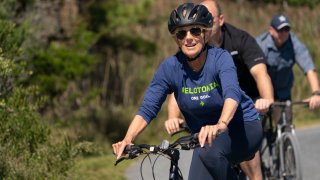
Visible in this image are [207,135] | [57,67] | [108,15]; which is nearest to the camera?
[207,135]

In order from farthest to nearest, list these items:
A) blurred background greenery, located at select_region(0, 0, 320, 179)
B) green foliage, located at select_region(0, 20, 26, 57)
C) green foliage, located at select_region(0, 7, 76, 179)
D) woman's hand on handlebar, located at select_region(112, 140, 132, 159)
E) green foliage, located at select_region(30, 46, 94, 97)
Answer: green foliage, located at select_region(30, 46, 94, 97), green foliage, located at select_region(0, 20, 26, 57), blurred background greenery, located at select_region(0, 0, 320, 179), green foliage, located at select_region(0, 7, 76, 179), woman's hand on handlebar, located at select_region(112, 140, 132, 159)

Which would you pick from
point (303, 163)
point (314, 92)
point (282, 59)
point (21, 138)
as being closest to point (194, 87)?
point (21, 138)

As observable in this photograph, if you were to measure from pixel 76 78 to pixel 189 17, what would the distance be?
796cm

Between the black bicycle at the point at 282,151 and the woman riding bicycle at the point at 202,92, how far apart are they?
2626 mm

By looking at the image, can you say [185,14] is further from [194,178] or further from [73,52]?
[73,52]

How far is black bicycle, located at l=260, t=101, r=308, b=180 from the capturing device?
27.7 feet

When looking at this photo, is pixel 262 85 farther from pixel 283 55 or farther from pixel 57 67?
pixel 57 67

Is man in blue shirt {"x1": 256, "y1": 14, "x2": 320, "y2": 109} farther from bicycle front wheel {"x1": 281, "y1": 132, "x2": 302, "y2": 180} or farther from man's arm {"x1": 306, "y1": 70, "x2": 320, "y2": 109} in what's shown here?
bicycle front wheel {"x1": 281, "y1": 132, "x2": 302, "y2": 180}

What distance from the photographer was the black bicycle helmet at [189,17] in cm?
547

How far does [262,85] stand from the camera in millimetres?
7551

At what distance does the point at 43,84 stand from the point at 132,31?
7.19 m

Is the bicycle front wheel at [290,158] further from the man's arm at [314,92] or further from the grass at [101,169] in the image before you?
the grass at [101,169]

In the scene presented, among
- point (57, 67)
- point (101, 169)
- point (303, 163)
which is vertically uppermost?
point (57, 67)

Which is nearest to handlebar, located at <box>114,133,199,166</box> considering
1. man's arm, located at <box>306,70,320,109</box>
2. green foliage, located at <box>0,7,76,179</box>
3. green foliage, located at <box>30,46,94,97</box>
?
green foliage, located at <box>0,7,76,179</box>
